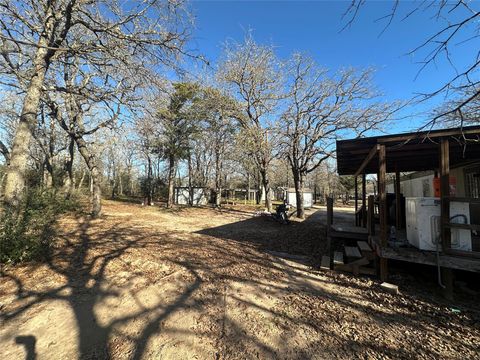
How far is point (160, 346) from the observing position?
277 centimetres

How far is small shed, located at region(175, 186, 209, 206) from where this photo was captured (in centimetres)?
2594

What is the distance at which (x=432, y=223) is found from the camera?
4.44 m

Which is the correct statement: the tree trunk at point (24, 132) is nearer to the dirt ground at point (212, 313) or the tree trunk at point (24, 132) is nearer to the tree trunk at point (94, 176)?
the dirt ground at point (212, 313)

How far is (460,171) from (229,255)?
1011 centimetres

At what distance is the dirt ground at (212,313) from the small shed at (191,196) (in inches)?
789

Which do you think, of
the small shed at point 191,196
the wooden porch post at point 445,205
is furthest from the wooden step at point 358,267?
the small shed at point 191,196

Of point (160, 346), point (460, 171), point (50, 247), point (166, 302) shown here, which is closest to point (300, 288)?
point (166, 302)

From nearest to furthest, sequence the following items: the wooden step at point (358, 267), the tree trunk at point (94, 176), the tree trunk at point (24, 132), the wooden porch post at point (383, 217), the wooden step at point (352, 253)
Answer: the wooden porch post at point (383, 217), the wooden step at point (358, 267), the tree trunk at point (24, 132), the wooden step at point (352, 253), the tree trunk at point (94, 176)

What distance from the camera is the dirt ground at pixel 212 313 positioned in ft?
9.06

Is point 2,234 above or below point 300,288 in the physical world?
above

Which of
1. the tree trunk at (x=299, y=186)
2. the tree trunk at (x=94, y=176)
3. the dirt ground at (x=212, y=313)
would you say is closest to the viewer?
the dirt ground at (x=212, y=313)

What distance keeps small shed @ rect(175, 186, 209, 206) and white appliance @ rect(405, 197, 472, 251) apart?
22484 mm

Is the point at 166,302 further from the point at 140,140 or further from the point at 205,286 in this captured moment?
the point at 140,140

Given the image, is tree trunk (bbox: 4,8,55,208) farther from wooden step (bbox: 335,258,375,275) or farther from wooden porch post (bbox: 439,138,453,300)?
wooden porch post (bbox: 439,138,453,300)
